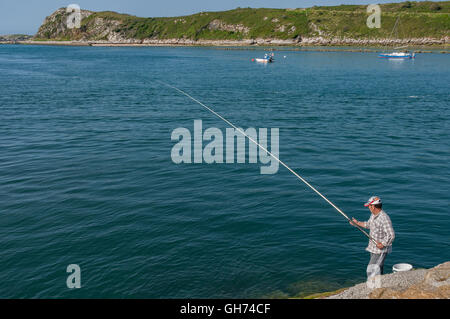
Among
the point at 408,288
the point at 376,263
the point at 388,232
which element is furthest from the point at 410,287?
the point at 376,263

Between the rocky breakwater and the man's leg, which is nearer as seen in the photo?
the rocky breakwater

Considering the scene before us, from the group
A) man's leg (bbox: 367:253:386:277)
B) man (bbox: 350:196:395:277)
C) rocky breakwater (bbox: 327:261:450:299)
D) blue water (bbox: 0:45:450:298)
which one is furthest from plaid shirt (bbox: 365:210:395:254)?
blue water (bbox: 0:45:450:298)

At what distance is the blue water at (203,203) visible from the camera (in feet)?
41.9

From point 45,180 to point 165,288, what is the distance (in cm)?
1168

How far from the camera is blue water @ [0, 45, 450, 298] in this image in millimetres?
12773

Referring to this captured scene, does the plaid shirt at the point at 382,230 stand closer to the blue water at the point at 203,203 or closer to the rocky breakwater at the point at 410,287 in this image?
the rocky breakwater at the point at 410,287

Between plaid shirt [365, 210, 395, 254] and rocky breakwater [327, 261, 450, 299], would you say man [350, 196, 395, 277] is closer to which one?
plaid shirt [365, 210, 395, 254]

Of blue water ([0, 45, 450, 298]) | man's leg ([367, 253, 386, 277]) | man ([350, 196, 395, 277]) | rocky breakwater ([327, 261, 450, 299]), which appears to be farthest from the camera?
blue water ([0, 45, 450, 298])

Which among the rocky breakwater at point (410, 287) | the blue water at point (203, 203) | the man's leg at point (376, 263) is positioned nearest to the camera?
the rocky breakwater at point (410, 287)

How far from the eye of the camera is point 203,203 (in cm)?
1811

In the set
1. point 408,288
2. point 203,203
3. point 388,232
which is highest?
point 388,232

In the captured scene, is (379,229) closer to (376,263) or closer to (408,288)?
(376,263)

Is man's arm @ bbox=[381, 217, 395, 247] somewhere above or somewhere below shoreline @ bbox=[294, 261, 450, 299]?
above

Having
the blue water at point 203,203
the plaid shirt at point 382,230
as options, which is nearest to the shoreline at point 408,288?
the plaid shirt at point 382,230
